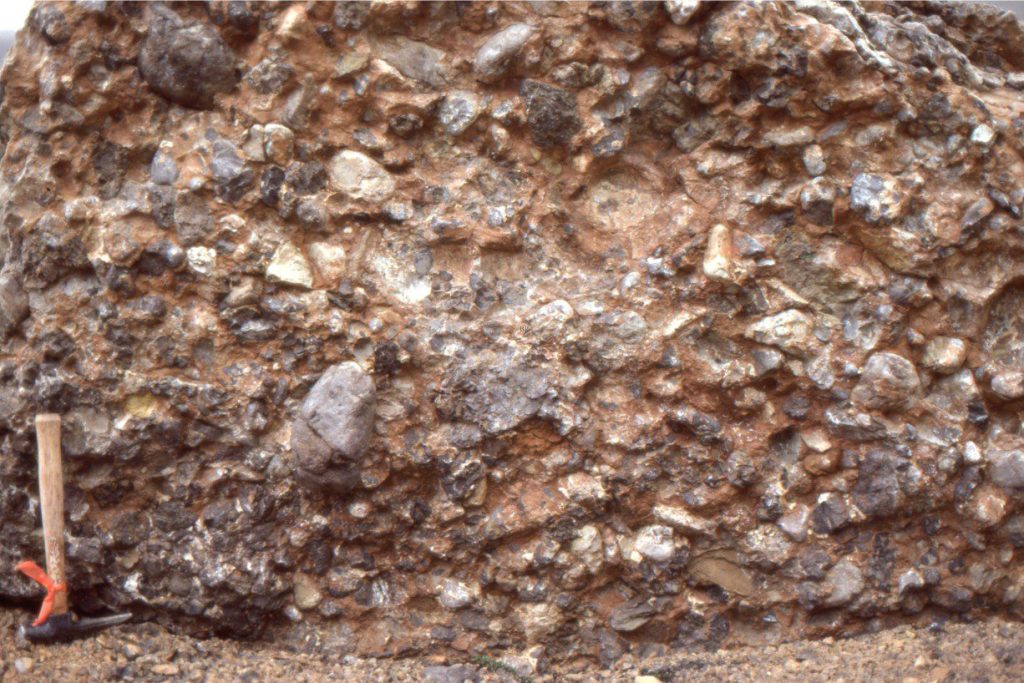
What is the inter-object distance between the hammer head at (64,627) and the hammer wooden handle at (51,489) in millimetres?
76

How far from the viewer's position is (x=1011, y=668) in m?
2.44

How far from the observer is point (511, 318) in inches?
103

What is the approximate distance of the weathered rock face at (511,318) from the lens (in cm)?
253

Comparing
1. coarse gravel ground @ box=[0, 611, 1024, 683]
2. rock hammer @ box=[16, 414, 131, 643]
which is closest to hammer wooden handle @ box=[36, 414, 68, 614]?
rock hammer @ box=[16, 414, 131, 643]

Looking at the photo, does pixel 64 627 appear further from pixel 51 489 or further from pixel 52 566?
pixel 51 489

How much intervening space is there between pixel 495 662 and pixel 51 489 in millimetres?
1265

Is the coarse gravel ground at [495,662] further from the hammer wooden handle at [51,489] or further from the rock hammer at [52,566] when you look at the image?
the hammer wooden handle at [51,489]

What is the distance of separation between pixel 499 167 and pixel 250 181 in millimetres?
661

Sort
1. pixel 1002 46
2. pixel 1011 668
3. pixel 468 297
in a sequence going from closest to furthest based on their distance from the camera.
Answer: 1. pixel 1011 668
2. pixel 468 297
3. pixel 1002 46

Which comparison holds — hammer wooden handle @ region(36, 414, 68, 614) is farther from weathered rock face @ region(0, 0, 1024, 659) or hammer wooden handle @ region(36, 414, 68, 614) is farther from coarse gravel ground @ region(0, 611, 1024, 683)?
coarse gravel ground @ region(0, 611, 1024, 683)

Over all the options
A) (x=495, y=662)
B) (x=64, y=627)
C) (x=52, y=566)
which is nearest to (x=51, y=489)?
(x=52, y=566)

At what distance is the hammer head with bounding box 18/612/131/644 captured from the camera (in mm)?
2584

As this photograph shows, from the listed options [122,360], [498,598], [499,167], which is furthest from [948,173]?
[122,360]

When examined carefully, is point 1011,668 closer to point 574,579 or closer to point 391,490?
point 574,579
